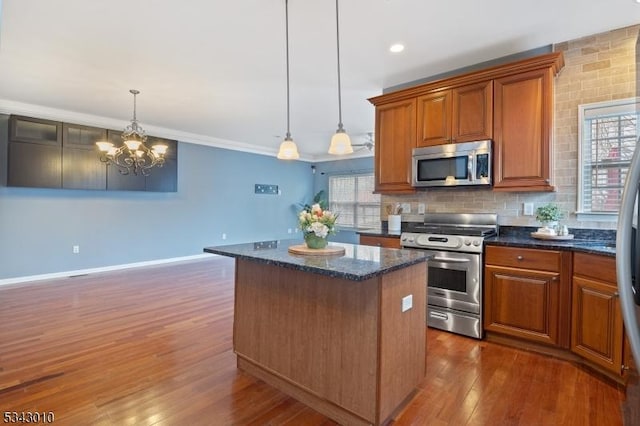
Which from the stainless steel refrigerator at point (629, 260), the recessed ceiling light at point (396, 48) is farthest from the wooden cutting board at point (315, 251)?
the recessed ceiling light at point (396, 48)

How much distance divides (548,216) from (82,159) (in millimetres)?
6295

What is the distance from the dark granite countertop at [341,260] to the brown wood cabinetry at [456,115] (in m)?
1.70

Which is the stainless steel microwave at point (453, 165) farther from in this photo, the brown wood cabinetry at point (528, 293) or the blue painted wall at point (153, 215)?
the blue painted wall at point (153, 215)

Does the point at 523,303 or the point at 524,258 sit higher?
the point at 524,258

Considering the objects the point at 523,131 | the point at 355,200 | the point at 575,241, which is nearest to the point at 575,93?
the point at 523,131

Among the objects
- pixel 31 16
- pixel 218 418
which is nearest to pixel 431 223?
pixel 218 418

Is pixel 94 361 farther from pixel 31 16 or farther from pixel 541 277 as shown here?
pixel 541 277

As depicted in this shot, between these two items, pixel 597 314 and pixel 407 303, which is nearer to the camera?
pixel 407 303

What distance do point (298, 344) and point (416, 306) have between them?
0.76 meters

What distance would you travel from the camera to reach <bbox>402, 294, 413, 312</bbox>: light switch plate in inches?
74.4

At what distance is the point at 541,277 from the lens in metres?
2.57

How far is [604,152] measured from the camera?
2.78 metres

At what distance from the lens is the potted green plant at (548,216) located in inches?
111

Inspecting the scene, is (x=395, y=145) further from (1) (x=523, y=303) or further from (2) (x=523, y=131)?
(1) (x=523, y=303)
